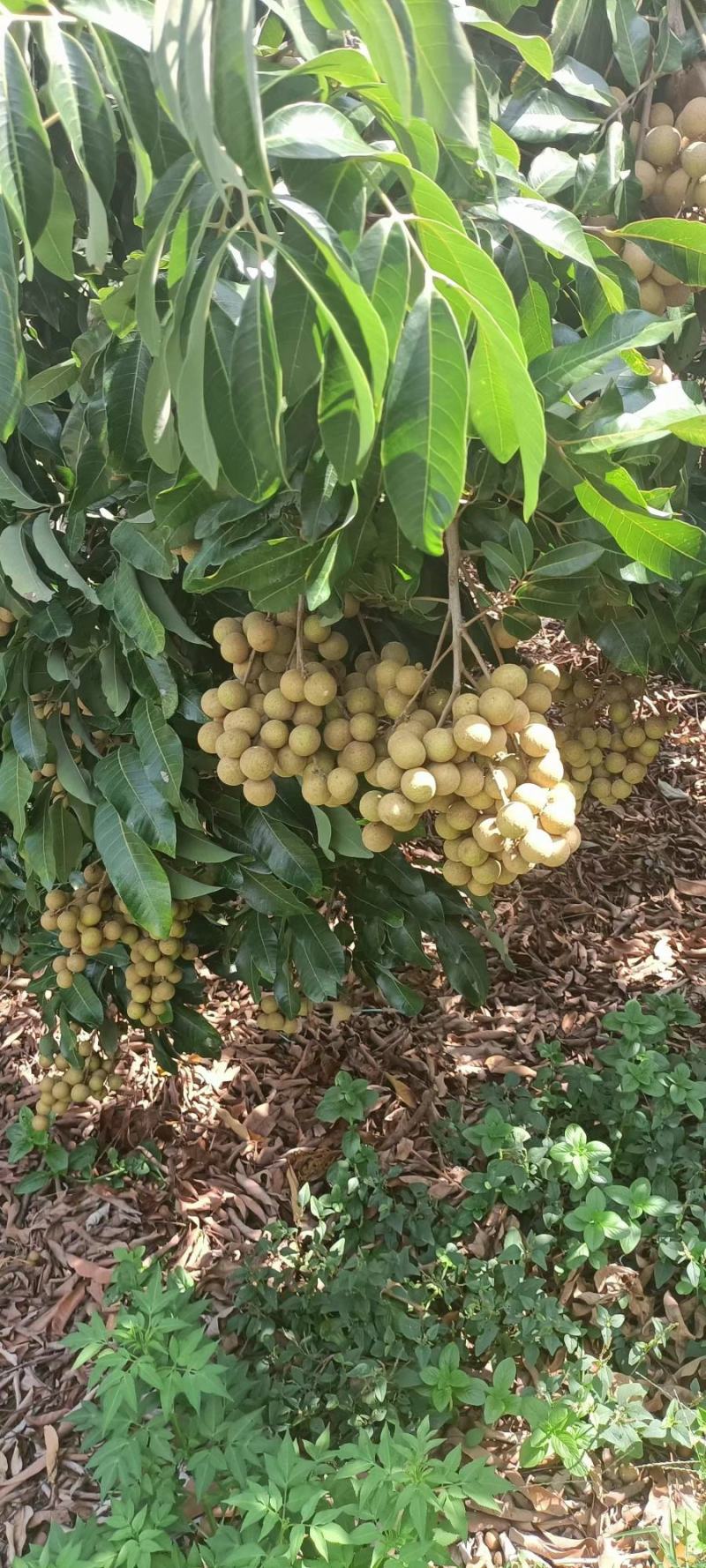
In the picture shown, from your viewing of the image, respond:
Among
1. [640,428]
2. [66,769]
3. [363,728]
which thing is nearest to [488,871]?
[363,728]

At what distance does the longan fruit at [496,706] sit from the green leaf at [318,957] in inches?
38.1

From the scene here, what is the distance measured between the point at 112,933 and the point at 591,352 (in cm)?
142

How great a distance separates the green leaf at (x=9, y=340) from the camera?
0.78 meters

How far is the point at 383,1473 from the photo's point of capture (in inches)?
67.4

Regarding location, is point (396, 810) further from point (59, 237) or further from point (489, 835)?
point (59, 237)

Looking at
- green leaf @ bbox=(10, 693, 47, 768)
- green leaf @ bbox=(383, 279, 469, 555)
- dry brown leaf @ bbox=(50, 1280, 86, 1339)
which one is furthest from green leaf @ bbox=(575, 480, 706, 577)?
dry brown leaf @ bbox=(50, 1280, 86, 1339)

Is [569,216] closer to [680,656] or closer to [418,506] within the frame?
[418,506]

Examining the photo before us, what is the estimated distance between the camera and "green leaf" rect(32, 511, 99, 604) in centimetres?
158

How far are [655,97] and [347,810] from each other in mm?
1093

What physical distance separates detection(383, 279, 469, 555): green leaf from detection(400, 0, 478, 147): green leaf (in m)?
0.11

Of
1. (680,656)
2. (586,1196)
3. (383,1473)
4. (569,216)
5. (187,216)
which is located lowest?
(586,1196)

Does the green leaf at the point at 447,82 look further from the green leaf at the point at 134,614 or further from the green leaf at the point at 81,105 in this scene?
the green leaf at the point at 134,614

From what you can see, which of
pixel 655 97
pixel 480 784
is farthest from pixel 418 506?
pixel 655 97

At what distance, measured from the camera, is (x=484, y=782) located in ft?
3.75
